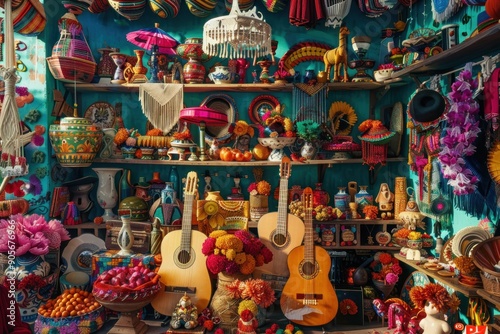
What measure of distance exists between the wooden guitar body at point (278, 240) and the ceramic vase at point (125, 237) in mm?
999

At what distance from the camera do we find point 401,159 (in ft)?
11.1

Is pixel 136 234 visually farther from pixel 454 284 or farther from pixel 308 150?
pixel 454 284

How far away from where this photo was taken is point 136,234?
10.6 ft

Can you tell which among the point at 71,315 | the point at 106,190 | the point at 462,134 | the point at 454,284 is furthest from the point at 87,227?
the point at 462,134

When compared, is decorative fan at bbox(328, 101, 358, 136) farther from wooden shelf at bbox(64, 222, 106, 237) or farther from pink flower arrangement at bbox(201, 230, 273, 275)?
wooden shelf at bbox(64, 222, 106, 237)

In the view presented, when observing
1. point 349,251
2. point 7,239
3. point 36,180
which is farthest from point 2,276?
point 349,251

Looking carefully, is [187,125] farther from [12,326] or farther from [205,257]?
[12,326]

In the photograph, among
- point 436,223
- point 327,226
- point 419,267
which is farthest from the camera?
point 327,226

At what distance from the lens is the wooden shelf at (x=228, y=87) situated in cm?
343

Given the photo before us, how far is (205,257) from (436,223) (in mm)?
1684

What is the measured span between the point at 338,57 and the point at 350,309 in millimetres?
2008

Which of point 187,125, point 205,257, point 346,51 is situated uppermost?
point 346,51

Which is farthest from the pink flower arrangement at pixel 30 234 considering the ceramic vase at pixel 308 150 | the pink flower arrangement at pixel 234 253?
the ceramic vase at pixel 308 150

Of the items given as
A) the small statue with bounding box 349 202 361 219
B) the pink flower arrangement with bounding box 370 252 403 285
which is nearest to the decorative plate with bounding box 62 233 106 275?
the small statue with bounding box 349 202 361 219
